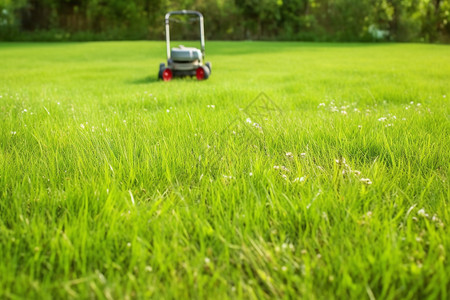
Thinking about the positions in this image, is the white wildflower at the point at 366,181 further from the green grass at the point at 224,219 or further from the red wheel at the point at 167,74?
the red wheel at the point at 167,74

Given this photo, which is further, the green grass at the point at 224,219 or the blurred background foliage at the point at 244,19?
the blurred background foliage at the point at 244,19

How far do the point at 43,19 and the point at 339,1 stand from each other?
1284 inches

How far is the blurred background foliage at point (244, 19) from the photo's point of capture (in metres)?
37.3

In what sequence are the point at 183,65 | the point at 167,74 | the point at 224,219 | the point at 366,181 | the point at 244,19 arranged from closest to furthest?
the point at 224,219 < the point at 366,181 < the point at 167,74 < the point at 183,65 < the point at 244,19

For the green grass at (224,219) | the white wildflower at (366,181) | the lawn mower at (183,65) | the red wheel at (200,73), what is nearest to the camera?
the green grass at (224,219)

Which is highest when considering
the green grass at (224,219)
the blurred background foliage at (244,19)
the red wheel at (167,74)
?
the blurred background foliage at (244,19)

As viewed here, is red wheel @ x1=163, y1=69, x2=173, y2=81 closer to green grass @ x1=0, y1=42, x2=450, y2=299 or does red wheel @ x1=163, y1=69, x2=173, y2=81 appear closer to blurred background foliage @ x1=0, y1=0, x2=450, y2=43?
green grass @ x1=0, y1=42, x2=450, y2=299

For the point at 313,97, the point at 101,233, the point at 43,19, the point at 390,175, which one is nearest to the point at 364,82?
the point at 313,97

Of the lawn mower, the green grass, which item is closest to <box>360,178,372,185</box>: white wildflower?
the green grass

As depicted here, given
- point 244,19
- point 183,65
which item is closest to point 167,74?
point 183,65

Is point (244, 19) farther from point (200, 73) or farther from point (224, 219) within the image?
point (224, 219)

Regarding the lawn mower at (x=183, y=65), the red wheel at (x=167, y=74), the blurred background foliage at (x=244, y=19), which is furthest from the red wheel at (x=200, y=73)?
the blurred background foliage at (x=244, y=19)

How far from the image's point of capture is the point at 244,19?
4288cm

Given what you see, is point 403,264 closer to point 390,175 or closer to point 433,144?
point 390,175
